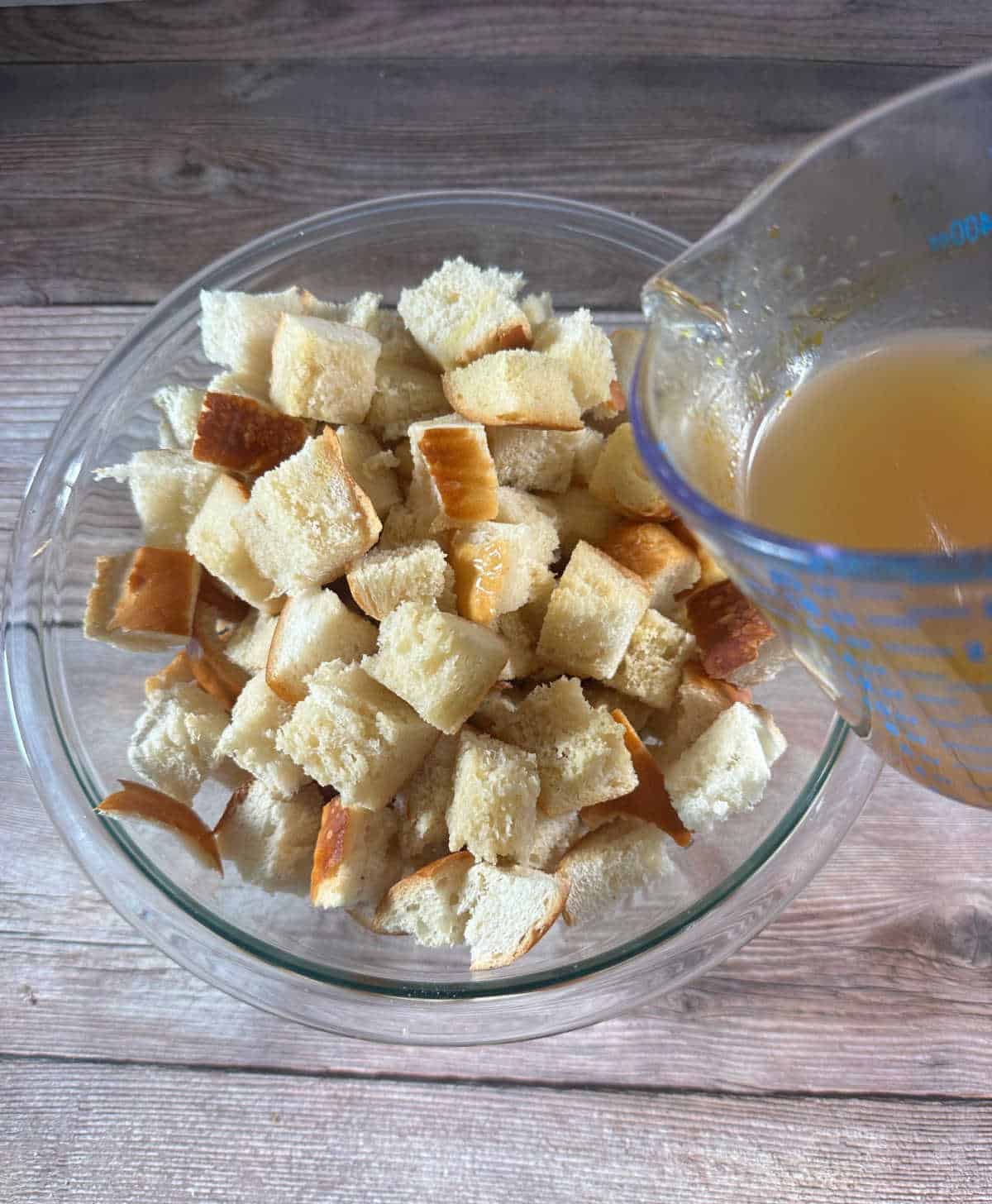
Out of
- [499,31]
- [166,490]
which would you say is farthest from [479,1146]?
[499,31]

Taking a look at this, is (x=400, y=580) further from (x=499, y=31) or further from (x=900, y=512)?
(x=499, y=31)

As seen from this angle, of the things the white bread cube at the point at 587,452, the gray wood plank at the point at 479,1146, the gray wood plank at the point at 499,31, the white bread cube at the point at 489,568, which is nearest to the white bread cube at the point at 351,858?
the white bread cube at the point at 489,568

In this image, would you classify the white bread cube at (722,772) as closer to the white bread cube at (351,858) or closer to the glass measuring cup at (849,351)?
the glass measuring cup at (849,351)

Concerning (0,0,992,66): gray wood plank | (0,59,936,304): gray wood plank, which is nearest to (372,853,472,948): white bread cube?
(0,59,936,304): gray wood plank

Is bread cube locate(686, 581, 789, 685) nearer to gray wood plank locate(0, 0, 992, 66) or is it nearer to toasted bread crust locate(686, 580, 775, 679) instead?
toasted bread crust locate(686, 580, 775, 679)

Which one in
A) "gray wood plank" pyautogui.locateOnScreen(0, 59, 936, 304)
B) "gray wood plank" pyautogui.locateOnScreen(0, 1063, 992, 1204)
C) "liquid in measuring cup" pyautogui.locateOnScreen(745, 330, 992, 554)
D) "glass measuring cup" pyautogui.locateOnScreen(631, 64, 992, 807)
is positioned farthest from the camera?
"gray wood plank" pyautogui.locateOnScreen(0, 59, 936, 304)

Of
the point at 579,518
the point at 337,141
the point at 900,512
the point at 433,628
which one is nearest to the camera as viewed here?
the point at 900,512
